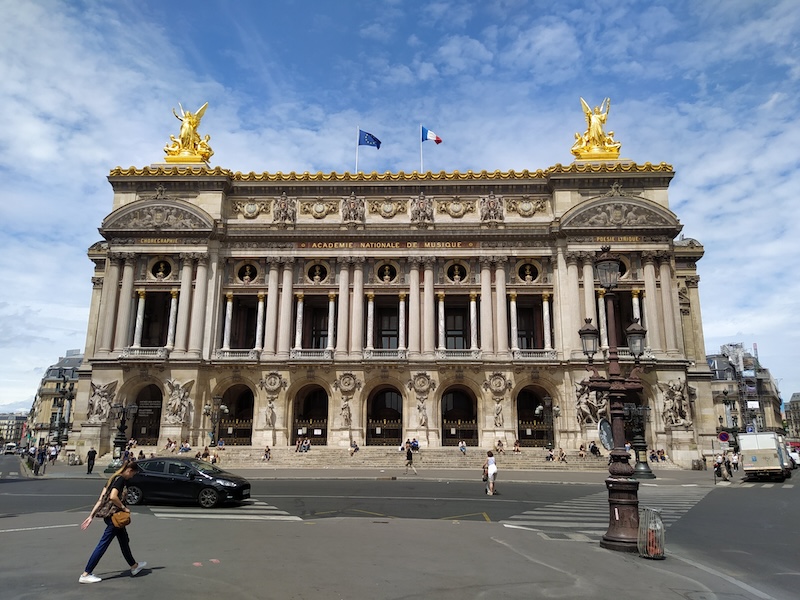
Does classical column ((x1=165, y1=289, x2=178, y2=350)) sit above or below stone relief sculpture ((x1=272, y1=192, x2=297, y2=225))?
below

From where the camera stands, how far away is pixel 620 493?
1183 centimetres

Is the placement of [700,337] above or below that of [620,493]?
above

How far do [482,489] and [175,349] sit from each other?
94.1 feet

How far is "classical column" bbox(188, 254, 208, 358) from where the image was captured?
1817 inches

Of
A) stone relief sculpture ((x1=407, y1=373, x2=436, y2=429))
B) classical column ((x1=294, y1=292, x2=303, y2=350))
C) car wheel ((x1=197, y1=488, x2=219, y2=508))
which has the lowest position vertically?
car wheel ((x1=197, y1=488, x2=219, y2=508))

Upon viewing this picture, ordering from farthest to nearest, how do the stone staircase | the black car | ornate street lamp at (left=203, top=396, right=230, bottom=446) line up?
ornate street lamp at (left=203, top=396, right=230, bottom=446)
the stone staircase
the black car

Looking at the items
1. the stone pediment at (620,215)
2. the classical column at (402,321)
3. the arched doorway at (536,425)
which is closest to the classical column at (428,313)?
the classical column at (402,321)

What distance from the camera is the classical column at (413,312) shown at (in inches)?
1829

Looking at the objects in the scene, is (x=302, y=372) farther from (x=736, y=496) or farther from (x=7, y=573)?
(x=7, y=573)

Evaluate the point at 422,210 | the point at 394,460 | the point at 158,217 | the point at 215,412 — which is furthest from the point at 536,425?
the point at 158,217

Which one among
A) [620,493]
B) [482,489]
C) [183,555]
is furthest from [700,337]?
[183,555]

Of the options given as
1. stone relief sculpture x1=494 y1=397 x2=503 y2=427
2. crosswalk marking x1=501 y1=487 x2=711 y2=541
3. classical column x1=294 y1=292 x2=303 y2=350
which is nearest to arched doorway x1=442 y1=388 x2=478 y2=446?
stone relief sculpture x1=494 y1=397 x2=503 y2=427

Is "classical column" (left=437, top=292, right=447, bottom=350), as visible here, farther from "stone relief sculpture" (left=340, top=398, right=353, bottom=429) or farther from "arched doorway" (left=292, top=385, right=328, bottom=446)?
"arched doorway" (left=292, top=385, right=328, bottom=446)

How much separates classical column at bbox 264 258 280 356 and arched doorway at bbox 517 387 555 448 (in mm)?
20001
